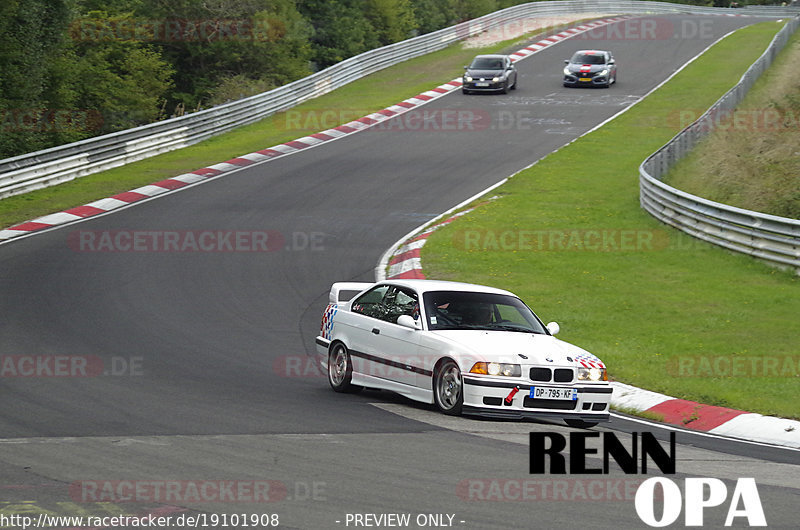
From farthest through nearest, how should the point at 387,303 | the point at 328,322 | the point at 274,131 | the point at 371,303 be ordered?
1. the point at 274,131
2. the point at 328,322
3. the point at 371,303
4. the point at 387,303

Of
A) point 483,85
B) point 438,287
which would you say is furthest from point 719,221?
point 483,85

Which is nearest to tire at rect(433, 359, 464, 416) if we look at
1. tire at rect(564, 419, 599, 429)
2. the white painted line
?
tire at rect(564, 419, 599, 429)

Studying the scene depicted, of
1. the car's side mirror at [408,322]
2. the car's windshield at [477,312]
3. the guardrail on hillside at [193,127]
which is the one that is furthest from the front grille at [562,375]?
the guardrail on hillside at [193,127]

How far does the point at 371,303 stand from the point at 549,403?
2765 mm

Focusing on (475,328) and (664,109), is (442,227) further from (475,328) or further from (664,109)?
(664,109)

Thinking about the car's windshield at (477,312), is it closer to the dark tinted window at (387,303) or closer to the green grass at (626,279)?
the dark tinted window at (387,303)

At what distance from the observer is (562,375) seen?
1044 centimetres

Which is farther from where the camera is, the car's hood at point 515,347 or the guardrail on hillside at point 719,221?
the guardrail on hillside at point 719,221

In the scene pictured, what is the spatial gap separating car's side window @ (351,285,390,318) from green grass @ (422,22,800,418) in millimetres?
2961

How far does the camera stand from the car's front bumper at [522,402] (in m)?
10.2

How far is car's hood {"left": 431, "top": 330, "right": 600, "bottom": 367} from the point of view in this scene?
1044 cm

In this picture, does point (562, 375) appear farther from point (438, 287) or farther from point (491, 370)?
point (438, 287)

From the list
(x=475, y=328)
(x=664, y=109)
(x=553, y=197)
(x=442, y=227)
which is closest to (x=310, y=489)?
(x=475, y=328)

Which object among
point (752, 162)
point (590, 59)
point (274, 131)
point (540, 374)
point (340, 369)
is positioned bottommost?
point (274, 131)
